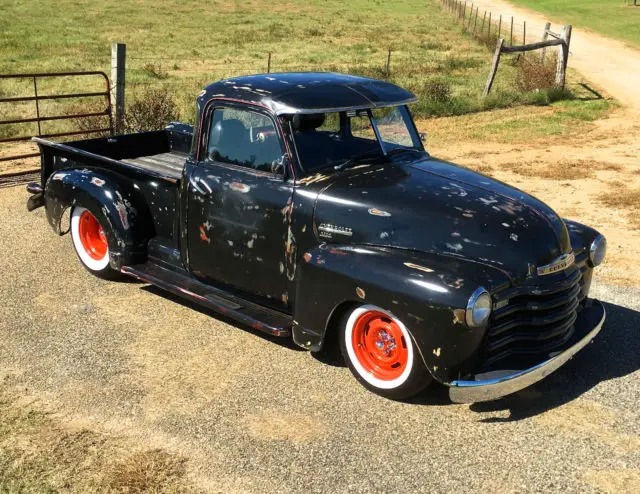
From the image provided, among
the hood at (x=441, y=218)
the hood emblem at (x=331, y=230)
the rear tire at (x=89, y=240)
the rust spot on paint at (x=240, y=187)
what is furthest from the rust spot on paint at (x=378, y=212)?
the rear tire at (x=89, y=240)

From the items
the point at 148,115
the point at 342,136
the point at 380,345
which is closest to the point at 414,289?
the point at 380,345

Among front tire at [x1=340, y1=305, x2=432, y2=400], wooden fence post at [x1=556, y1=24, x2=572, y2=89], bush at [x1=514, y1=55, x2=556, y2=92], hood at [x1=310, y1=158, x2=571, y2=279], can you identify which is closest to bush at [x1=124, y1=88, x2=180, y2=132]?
hood at [x1=310, y1=158, x2=571, y2=279]

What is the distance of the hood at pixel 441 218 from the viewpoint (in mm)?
4387

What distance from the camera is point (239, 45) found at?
30266mm

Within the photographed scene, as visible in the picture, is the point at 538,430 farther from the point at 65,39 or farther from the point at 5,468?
the point at 65,39

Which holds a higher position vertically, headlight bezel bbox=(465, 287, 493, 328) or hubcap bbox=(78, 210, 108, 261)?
headlight bezel bbox=(465, 287, 493, 328)

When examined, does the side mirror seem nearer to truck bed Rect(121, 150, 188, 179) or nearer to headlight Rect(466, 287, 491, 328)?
headlight Rect(466, 287, 491, 328)

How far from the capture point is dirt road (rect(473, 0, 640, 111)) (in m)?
18.4

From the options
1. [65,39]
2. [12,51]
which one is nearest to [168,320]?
[12,51]

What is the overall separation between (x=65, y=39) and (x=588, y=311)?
28.9 m

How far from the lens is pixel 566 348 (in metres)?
4.45

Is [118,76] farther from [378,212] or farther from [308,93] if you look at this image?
[378,212]

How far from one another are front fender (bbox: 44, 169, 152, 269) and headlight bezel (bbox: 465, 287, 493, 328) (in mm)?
3132

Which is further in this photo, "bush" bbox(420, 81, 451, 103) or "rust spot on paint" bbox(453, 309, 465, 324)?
"bush" bbox(420, 81, 451, 103)
